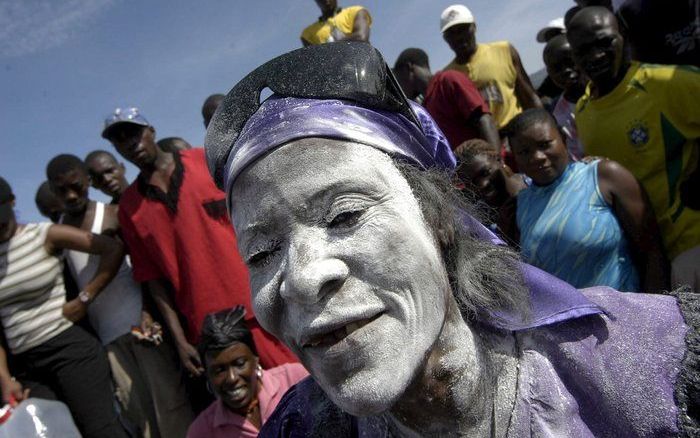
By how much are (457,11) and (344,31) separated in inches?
40.8

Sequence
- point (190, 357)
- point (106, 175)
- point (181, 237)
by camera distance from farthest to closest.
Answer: point (106, 175) → point (190, 357) → point (181, 237)

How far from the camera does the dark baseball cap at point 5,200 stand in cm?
352

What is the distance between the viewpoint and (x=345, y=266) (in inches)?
47.9

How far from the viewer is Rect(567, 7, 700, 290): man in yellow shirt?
2750mm

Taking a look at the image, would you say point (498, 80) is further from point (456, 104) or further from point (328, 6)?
point (328, 6)

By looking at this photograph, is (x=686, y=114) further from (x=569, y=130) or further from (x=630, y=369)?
(x=630, y=369)

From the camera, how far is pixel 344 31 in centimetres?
520

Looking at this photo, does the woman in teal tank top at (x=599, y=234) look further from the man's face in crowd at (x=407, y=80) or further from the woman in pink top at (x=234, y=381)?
the man's face in crowd at (x=407, y=80)

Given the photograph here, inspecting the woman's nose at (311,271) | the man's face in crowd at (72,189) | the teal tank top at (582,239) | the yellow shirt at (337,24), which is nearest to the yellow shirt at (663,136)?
the teal tank top at (582,239)

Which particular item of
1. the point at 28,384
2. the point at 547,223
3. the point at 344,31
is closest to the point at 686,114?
the point at 547,223

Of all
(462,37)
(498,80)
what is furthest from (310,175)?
(462,37)

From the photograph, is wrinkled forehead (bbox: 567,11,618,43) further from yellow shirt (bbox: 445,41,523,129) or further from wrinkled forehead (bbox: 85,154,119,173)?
wrinkled forehead (bbox: 85,154,119,173)

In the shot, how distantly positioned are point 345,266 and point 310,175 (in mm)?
195

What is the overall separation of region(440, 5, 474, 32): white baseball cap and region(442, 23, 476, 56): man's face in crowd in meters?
0.03
